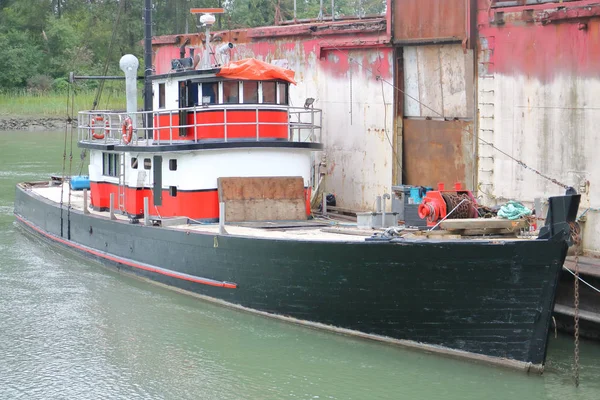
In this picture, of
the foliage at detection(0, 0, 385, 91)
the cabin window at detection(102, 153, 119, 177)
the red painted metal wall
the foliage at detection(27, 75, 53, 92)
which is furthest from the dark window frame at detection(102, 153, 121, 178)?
the foliage at detection(27, 75, 53, 92)

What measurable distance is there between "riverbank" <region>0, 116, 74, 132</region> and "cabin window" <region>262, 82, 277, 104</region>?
41328 mm

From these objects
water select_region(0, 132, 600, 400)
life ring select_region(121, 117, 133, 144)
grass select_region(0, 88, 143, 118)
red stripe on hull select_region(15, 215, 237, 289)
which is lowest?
water select_region(0, 132, 600, 400)

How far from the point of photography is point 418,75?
18.8 metres

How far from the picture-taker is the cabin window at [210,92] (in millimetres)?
17938

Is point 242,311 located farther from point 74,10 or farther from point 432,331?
point 74,10

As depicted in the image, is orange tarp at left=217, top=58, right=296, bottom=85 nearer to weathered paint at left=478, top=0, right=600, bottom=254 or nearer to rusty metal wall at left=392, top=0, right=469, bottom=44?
rusty metal wall at left=392, top=0, right=469, bottom=44

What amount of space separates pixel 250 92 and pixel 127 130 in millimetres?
2716

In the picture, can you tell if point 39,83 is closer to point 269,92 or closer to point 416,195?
point 269,92

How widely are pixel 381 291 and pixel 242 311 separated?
3246 millimetres

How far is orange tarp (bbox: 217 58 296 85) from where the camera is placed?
57.6 feet

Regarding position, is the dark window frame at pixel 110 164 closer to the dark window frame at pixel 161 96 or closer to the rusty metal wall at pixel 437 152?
the dark window frame at pixel 161 96

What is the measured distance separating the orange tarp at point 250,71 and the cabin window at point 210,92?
0.38 metres

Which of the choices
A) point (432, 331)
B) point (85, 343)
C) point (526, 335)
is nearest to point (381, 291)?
point (432, 331)

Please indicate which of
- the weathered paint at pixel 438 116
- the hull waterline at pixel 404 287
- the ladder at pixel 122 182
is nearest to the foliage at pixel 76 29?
the ladder at pixel 122 182
